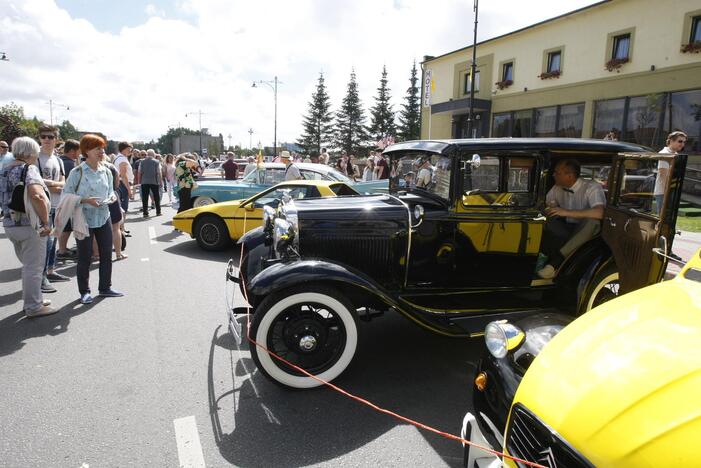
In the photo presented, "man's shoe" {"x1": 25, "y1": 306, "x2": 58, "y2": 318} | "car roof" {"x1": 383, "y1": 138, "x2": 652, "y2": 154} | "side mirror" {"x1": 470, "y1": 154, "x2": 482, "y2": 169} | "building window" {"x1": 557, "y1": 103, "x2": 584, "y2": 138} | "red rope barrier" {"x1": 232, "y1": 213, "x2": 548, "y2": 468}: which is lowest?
"man's shoe" {"x1": 25, "y1": 306, "x2": 58, "y2": 318}

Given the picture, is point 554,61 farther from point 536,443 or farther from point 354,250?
point 536,443

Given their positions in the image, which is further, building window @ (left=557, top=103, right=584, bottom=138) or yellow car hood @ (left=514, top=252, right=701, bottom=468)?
building window @ (left=557, top=103, right=584, bottom=138)

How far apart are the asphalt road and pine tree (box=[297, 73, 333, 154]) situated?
160 feet

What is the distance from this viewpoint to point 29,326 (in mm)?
4363

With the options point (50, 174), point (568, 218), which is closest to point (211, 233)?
point (50, 174)

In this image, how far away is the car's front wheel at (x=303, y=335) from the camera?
3133 millimetres

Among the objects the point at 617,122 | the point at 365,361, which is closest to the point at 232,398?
the point at 365,361

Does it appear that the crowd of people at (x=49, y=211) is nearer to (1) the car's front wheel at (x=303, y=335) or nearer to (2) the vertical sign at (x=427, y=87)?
(1) the car's front wheel at (x=303, y=335)

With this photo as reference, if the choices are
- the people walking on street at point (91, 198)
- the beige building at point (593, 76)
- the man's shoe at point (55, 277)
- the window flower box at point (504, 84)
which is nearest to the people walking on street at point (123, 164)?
the man's shoe at point (55, 277)

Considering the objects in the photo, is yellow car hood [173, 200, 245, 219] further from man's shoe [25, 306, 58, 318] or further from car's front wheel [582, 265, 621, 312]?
car's front wheel [582, 265, 621, 312]

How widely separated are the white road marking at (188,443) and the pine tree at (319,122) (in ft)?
166

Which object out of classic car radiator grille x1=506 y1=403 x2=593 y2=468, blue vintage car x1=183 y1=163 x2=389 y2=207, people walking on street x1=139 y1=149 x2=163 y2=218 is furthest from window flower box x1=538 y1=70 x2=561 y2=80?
classic car radiator grille x1=506 y1=403 x2=593 y2=468

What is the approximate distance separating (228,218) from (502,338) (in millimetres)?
6415

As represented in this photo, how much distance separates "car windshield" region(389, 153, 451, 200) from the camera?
382 centimetres
